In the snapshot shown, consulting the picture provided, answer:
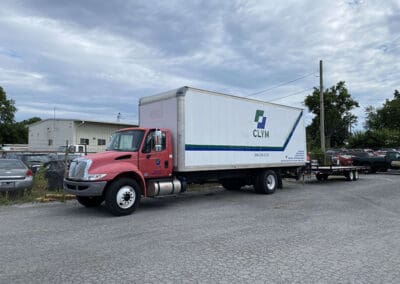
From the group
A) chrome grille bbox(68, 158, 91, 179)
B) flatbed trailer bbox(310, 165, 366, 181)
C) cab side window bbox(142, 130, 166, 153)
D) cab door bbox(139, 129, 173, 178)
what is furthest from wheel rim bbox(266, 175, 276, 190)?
chrome grille bbox(68, 158, 91, 179)

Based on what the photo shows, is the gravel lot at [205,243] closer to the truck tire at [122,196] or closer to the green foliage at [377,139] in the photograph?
the truck tire at [122,196]

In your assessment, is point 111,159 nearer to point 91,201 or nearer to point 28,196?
point 91,201

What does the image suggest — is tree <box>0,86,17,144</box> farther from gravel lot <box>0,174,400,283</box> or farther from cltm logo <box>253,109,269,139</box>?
cltm logo <box>253,109,269,139</box>

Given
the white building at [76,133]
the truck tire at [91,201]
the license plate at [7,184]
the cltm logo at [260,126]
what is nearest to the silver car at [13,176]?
the license plate at [7,184]

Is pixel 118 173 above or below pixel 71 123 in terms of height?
below

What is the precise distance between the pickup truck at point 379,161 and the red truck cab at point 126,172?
18496 mm

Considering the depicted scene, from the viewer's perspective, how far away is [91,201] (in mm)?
10258

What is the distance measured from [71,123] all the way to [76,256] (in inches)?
1577

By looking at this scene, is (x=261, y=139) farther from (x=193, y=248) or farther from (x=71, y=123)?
(x=71, y=123)

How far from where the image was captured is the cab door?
31.3 ft

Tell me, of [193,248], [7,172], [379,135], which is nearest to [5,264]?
[193,248]

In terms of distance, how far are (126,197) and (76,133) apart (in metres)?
36.5

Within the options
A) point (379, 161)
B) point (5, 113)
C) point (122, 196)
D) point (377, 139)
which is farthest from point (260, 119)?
point (377, 139)

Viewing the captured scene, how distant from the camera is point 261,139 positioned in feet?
42.2
